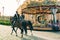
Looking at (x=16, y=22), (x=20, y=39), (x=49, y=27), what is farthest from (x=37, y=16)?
(x=20, y=39)

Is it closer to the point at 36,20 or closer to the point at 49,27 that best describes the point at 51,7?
the point at 49,27

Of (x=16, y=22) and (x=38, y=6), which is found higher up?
(x=38, y=6)

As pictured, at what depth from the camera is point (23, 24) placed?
45.3 ft

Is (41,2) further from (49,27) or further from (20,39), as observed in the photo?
(20,39)

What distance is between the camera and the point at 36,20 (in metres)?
25.9

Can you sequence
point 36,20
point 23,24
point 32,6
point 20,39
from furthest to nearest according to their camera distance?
1. point 36,20
2. point 32,6
3. point 23,24
4. point 20,39

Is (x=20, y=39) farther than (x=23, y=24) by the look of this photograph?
No

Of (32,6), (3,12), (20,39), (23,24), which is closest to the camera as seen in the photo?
(20,39)

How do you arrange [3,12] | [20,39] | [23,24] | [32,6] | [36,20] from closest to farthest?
[20,39] → [23,24] → [32,6] → [36,20] → [3,12]

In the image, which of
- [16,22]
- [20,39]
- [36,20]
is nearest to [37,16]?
[36,20]

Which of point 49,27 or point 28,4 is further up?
point 28,4

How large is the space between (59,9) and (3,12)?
21.0 meters

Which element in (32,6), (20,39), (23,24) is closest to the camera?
(20,39)

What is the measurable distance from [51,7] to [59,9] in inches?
50.2
